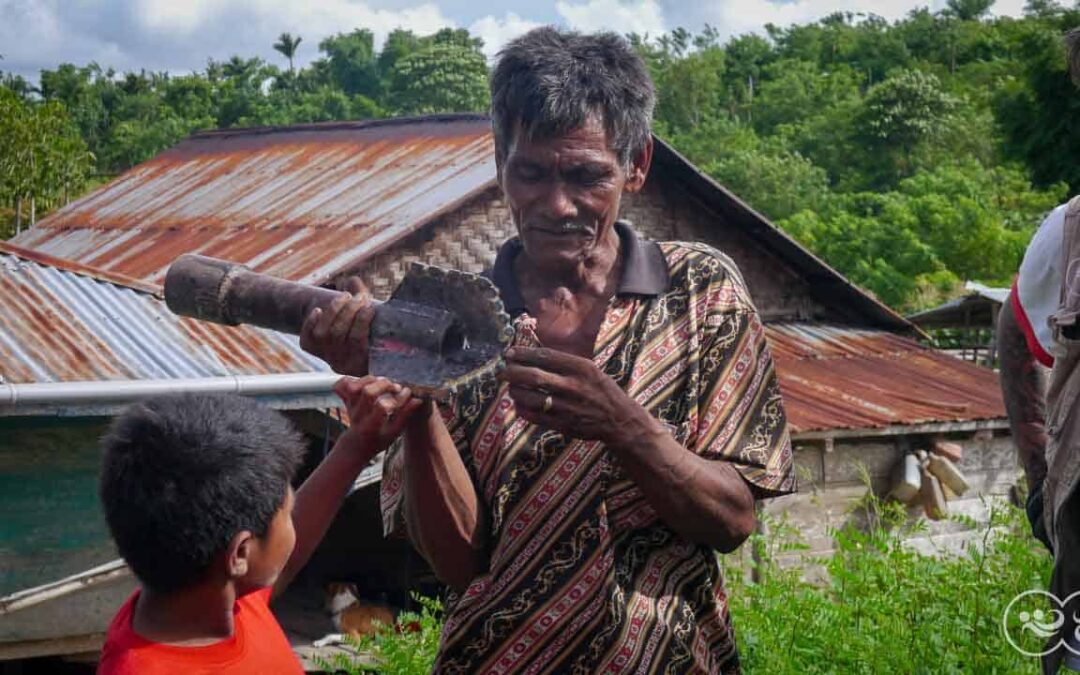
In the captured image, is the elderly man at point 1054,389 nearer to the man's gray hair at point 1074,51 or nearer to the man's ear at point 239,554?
the man's gray hair at point 1074,51

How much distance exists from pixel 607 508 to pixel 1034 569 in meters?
2.28

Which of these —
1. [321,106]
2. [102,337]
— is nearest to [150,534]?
[102,337]

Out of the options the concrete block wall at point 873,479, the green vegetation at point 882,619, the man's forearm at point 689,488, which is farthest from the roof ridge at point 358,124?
the man's forearm at point 689,488

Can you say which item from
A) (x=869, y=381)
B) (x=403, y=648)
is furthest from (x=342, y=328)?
(x=869, y=381)

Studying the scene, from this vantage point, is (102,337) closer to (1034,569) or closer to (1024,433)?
(1034,569)

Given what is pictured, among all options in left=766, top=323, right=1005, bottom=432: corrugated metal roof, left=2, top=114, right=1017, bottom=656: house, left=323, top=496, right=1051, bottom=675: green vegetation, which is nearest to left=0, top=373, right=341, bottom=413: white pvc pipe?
left=2, top=114, right=1017, bottom=656: house

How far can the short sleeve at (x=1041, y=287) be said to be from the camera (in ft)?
8.46

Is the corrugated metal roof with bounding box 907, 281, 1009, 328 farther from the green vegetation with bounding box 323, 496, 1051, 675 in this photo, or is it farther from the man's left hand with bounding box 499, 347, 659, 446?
the man's left hand with bounding box 499, 347, 659, 446

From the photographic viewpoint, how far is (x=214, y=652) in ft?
6.73

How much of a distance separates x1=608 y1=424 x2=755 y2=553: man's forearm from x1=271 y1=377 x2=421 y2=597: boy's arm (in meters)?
0.34

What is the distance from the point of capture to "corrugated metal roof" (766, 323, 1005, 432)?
35.4ft

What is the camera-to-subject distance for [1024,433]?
278cm

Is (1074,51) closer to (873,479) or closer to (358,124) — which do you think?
(873,479)

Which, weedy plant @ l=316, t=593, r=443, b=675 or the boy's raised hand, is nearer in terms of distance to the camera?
the boy's raised hand
